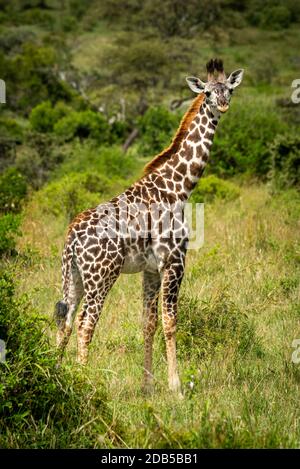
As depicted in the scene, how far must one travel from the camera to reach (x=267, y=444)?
420 centimetres

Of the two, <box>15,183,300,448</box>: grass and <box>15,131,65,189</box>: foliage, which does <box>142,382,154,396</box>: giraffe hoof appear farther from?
<box>15,131,65,189</box>: foliage

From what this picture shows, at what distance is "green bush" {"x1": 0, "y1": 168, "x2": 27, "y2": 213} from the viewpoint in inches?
469

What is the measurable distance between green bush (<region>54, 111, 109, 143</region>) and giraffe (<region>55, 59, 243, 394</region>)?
1224cm

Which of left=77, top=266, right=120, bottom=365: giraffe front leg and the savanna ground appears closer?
the savanna ground

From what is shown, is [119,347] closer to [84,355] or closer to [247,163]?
[84,355]

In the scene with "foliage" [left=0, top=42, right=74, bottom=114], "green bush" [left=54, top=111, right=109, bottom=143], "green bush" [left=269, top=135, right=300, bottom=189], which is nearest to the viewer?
"green bush" [left=269, top=135, right=300, bottom=189]

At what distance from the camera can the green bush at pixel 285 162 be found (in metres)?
13.2

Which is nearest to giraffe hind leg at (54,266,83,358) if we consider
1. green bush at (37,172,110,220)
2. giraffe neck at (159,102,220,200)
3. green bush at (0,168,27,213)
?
giraffe neck at (159,102,220,200)

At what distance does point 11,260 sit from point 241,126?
8275 millimetres

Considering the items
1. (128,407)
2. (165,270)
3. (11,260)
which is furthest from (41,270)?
(128,407)

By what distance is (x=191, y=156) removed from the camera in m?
6.21

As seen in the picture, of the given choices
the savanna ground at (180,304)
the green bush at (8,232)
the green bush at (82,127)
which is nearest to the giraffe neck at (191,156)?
the savanna ground at (180,304)

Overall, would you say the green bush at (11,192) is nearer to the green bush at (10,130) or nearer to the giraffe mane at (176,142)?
the green bush at (10,130)

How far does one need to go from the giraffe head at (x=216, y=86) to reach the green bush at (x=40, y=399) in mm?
2367
